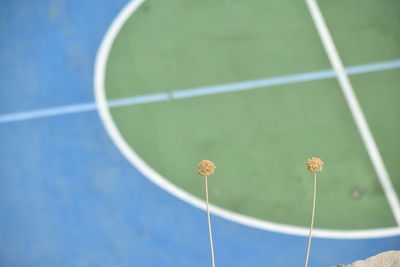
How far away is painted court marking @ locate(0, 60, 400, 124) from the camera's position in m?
7.54

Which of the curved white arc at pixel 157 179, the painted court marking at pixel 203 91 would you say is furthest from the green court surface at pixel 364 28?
the curved white arc at pixel 157 179

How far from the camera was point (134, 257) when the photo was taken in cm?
634

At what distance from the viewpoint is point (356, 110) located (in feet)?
24.5

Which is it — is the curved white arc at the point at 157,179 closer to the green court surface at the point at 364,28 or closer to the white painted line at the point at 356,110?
the white painted line at the point at 356,110

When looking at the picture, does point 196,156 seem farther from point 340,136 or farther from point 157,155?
point 340,136

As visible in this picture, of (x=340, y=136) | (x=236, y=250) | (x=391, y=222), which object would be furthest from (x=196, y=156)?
(x=391, y=222)

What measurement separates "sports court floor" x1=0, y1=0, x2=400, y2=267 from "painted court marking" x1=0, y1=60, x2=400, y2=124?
16 mm

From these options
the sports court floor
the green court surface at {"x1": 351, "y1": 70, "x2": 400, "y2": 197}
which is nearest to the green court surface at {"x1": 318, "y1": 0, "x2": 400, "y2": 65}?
the sports court floor

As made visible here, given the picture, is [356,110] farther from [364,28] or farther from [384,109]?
[364,28]

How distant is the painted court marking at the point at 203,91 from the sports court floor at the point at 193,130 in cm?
2

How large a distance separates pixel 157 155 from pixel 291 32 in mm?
2657

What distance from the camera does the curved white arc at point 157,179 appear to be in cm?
645

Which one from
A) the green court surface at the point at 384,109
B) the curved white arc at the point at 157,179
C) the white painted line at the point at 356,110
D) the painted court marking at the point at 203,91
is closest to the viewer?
the curved white arc at the point at 157,179

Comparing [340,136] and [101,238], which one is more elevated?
[340,136]
